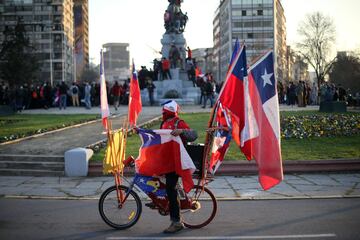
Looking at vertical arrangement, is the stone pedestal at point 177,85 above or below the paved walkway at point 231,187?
above

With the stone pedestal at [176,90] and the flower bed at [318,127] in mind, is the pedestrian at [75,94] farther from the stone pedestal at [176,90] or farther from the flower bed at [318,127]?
the flower bed at [318,127]

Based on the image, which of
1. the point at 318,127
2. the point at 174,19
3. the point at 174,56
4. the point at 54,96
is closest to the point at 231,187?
the point at 318,127

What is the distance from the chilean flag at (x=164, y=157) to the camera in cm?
698

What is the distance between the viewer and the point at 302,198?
31.0 feet

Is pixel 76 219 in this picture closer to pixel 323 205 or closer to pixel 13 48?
pixel 323 205

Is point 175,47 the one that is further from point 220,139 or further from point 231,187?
point 220,139

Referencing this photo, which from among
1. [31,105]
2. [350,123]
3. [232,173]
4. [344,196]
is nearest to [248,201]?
[344,196]

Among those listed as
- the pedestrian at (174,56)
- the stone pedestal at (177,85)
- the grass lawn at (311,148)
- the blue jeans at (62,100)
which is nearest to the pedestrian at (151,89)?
the stone pedestal at (177,85)

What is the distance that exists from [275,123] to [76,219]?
3.64 meters

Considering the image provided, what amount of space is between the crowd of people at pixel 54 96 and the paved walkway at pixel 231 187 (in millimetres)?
20548

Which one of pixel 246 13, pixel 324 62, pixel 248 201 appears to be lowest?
pixel 248 201

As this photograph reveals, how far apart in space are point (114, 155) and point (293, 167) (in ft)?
21.0

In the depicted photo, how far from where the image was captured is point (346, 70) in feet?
291

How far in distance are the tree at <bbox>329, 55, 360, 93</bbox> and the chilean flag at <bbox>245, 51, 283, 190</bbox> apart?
81.6 meters
